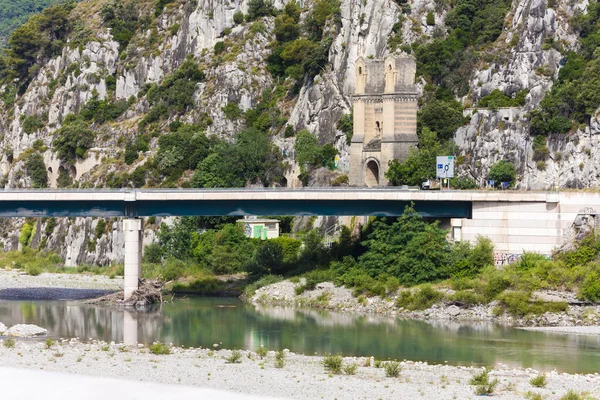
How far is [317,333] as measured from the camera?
227ft

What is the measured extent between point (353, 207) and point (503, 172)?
82.2 ft

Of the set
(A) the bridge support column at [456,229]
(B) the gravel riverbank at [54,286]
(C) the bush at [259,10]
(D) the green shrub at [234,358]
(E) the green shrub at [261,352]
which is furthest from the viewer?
(C) the bush at [259,10]

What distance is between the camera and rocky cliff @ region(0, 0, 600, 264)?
109250 mm

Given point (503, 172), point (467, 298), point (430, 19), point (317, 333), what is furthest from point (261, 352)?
point (430, 19)

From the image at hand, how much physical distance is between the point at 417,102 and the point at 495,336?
1927 inches

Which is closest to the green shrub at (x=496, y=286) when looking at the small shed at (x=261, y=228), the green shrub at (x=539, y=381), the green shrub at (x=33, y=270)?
the green shrub at (x=539, y=381)

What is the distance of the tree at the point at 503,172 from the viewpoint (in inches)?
4134

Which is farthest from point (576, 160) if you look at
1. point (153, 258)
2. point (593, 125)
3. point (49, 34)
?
point (49, 34)

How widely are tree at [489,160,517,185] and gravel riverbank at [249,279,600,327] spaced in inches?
1032

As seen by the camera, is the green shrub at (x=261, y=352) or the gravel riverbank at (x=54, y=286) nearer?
the green shrub at (x=261, y=352)

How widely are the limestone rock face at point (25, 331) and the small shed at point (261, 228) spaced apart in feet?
121

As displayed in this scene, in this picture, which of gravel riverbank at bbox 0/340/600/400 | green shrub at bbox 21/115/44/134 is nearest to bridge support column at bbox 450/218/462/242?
gravel riverbank at bbox 0/340/600/400

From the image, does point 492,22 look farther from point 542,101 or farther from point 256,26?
point 256,26

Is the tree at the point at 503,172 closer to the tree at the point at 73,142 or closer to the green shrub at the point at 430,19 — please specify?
the green shrub at the point at 430,19
